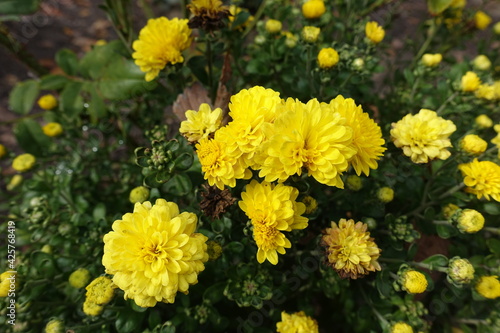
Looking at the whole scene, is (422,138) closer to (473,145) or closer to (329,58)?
(473,145)

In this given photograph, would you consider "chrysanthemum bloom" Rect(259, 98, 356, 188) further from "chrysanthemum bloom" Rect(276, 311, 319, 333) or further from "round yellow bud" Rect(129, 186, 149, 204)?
"chrysanthemum bloom" Rect(276, 311, 319, 333)

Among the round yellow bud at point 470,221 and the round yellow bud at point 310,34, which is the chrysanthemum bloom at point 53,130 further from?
the round yellow bud at point 470,221

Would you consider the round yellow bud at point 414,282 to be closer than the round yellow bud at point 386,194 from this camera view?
Yes

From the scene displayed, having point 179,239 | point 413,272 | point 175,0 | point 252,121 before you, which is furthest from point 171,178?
point 175,0

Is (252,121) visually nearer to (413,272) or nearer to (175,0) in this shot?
(413,272)

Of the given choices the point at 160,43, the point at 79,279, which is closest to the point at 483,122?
the point at 160,43

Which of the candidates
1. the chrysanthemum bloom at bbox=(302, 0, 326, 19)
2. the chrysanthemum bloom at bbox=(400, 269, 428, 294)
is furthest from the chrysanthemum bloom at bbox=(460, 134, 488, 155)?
the chrysanthemum bloom at bbox=(302, 0, 326, 19)

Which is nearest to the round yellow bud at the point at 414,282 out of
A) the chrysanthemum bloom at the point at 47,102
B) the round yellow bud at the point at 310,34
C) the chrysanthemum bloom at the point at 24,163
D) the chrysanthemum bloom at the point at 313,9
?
the round yellow bud at the point at 310,34
